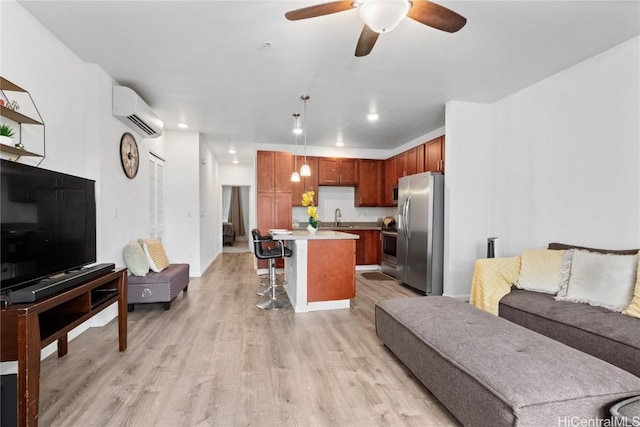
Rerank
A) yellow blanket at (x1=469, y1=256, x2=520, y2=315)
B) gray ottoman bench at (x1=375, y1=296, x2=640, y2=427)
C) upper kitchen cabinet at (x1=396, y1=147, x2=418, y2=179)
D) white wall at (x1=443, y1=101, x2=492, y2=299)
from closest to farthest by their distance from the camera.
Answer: gray ottoman bench at (x1=375, y1=296, x2=640, y2=427) < yellow blanket at (x1=469, y1=256, x2=520, y2=315) < white wall at (x1=443, y1=101, x2=492, y2=299) < upper kitchen cabinet at (x1=396, y1=147, x2=418, y2=179)

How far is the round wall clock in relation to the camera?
11.5ft

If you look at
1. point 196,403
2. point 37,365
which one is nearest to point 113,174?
point 37,365

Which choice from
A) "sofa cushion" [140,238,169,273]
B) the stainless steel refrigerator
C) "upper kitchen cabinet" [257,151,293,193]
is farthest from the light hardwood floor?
"upper kitchen cabinet" [257,151,293,193]

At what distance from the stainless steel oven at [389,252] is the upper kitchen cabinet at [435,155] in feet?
4.36

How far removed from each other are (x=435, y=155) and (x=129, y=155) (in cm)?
427

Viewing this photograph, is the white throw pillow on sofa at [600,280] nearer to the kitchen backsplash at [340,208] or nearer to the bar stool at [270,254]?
the bar stool at [270,254]

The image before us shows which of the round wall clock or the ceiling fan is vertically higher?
the ceiling fan

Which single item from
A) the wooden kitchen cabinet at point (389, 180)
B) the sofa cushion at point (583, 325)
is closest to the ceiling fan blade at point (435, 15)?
the sofa cushion at point (583, 325)

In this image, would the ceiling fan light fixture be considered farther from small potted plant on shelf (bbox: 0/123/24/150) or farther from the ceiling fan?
small potted plant on shelf (bbox: 0/123/24/150)

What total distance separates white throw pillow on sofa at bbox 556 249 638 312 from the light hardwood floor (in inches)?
61.7

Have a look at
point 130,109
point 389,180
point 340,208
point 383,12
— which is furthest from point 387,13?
point 340,208

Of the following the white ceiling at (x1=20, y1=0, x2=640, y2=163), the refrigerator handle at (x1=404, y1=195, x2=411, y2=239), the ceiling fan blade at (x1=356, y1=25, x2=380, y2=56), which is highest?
the white ceiling at (x1=20, y1=0, x2=640, y2=163)

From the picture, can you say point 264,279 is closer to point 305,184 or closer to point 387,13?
point 305,184

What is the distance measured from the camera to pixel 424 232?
4219 mm
